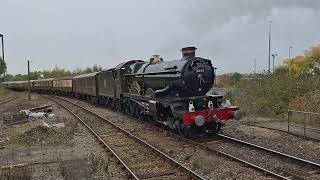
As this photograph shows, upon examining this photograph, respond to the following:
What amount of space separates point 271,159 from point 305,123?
4.28m

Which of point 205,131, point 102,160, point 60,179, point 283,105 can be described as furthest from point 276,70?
point 60,179

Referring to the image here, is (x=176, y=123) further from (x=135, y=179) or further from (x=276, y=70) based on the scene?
(x=276, y=70)

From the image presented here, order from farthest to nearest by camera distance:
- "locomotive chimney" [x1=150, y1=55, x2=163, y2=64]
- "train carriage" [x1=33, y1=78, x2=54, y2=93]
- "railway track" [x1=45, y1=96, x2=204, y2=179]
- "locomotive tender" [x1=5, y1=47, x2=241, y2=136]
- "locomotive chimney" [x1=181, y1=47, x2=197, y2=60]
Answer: "train carriage" [x1=33, y1=78, x2=54, y2=93]
"locomotive chimney" [x1=150, y1=55, x2=163, y2=64]
"locomotive chimney" [x1=181, y1=47, x2=197, y2=60]
"locomotive tender" [x1=5, y1=47, x2=241, y2=136]
"railway track" [x1=45, y1=96, x2=204, y2=179]

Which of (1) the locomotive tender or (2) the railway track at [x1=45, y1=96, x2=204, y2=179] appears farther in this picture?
(1) the locomotive tender

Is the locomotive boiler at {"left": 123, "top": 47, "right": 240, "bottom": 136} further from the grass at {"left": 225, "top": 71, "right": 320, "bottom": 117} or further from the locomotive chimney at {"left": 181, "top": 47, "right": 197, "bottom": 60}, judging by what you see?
the grass at {"left": 225, "top": 71, "right": 320, "bottom": 117}

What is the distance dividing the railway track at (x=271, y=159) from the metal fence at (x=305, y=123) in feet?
8.40

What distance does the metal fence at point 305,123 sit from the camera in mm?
13694

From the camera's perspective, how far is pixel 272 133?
14.4 meters

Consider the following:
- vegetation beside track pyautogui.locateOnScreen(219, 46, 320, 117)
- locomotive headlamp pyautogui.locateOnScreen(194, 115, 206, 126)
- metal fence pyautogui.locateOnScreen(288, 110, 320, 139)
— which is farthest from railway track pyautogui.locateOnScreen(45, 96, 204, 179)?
vegetation beside track pyautogui.locateOnScreen(219, 46, 320, 117)

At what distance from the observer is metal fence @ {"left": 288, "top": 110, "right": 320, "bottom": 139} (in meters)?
13.7

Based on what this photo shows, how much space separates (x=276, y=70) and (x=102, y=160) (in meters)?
18.1

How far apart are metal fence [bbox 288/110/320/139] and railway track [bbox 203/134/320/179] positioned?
2.56 meters

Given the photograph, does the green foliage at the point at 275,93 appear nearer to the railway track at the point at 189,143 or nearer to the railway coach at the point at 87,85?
the railway track at the point at 189,143

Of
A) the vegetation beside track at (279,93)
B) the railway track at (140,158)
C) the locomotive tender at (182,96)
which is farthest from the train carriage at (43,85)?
the railway track at (140,158)
